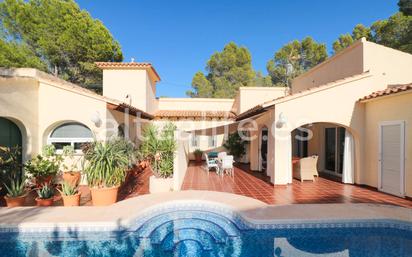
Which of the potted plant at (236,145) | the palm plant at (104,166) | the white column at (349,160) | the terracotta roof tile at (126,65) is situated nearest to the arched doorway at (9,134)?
the palm plant at (104,166)

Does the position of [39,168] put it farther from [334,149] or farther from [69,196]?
[334,149]

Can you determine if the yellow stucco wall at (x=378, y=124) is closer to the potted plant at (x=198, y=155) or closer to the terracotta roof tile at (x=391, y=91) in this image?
the terracotta roof tile at (x=391, y=91)

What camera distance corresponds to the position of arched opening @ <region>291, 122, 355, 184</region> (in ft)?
45.9

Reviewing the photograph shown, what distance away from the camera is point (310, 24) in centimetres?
3244

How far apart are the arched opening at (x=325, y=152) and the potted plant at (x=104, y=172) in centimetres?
1185

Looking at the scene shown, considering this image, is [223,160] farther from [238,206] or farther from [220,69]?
[220,69]

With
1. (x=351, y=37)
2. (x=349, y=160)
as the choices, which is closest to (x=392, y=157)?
(x=349, y=160)

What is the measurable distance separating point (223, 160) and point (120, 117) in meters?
8.96

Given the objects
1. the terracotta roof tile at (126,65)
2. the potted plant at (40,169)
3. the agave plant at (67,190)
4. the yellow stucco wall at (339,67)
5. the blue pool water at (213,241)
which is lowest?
the blue pool water at (213,241)

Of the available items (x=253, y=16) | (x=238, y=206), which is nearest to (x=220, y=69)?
(x=253, y=16)

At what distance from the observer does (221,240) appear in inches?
298

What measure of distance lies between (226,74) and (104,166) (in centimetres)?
4101

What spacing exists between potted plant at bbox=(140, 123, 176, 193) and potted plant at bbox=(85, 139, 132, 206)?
2.22m

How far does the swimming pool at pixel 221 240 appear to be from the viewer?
272 inches
